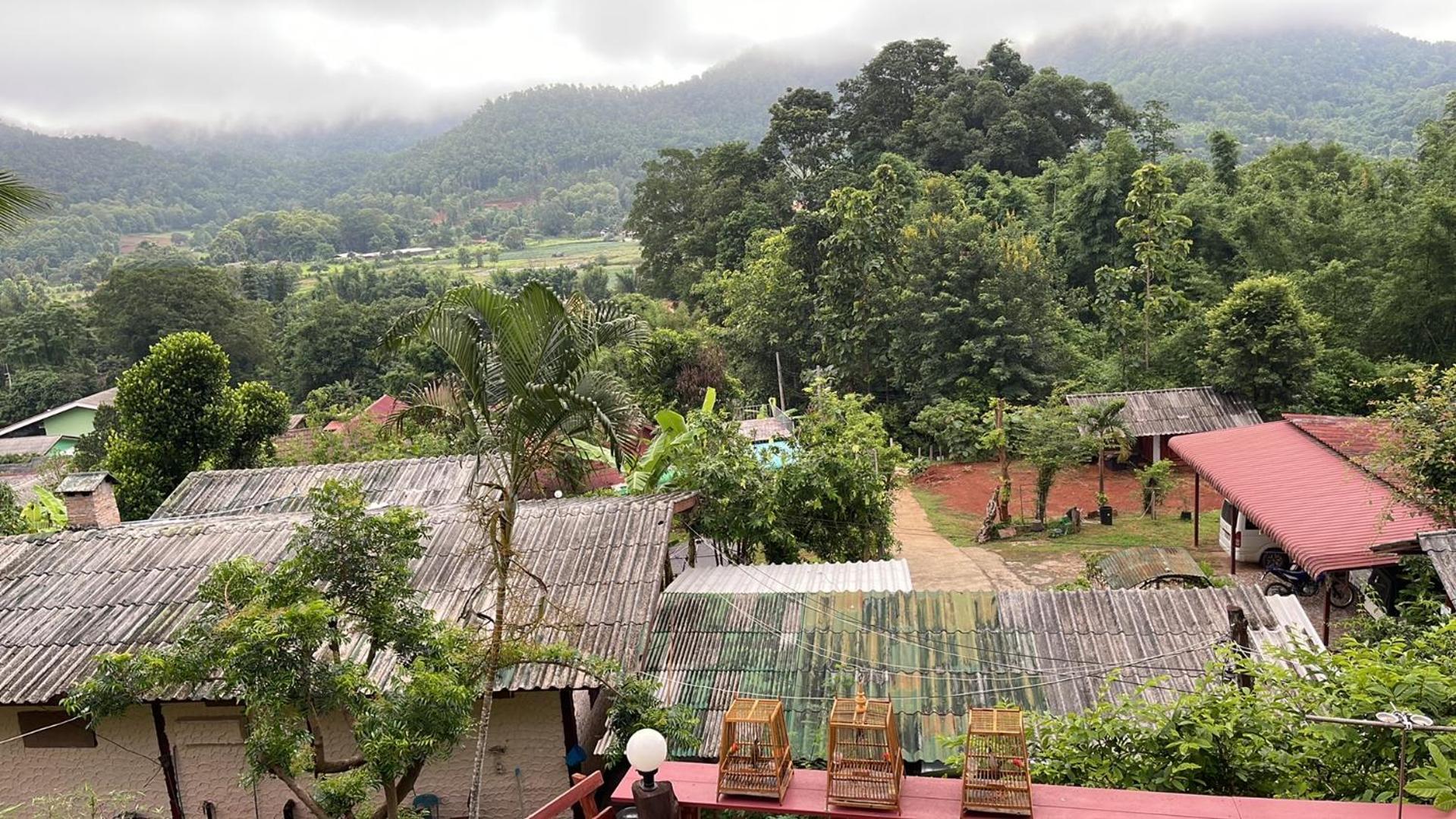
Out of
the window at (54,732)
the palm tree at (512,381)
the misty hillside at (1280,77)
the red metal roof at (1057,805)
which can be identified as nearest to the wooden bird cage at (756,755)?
the red metal roof at (1057,805)

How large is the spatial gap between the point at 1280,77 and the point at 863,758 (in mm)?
140780

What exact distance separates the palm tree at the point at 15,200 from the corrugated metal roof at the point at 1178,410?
21.0m

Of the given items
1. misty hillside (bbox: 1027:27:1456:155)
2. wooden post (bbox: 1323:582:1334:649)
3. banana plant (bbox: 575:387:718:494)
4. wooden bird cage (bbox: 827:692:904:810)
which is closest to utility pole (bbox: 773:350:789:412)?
banana plant (bbox: 575:387:718:494)

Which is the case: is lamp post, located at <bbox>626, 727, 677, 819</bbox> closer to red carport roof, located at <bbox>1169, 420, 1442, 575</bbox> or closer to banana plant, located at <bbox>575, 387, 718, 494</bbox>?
banana plant, located at <bbox>575, 387, 718, 494</bbox>

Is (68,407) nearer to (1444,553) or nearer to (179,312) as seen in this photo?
(179,312)

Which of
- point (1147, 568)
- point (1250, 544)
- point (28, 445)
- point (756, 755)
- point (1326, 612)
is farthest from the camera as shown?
point (28, 445)

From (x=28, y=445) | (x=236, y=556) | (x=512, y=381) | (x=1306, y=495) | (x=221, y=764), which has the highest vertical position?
(x=512, y=381)

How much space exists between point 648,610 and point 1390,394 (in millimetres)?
22677

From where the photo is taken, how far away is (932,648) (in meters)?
8.25

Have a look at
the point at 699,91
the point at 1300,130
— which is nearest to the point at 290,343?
the point at 1300,130

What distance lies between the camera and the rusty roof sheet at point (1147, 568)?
11617 mm

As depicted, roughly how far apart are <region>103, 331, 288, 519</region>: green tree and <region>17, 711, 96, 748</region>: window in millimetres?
10854

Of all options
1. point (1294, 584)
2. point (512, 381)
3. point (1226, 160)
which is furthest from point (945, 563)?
point (1226, 160)

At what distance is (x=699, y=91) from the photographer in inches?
7180
